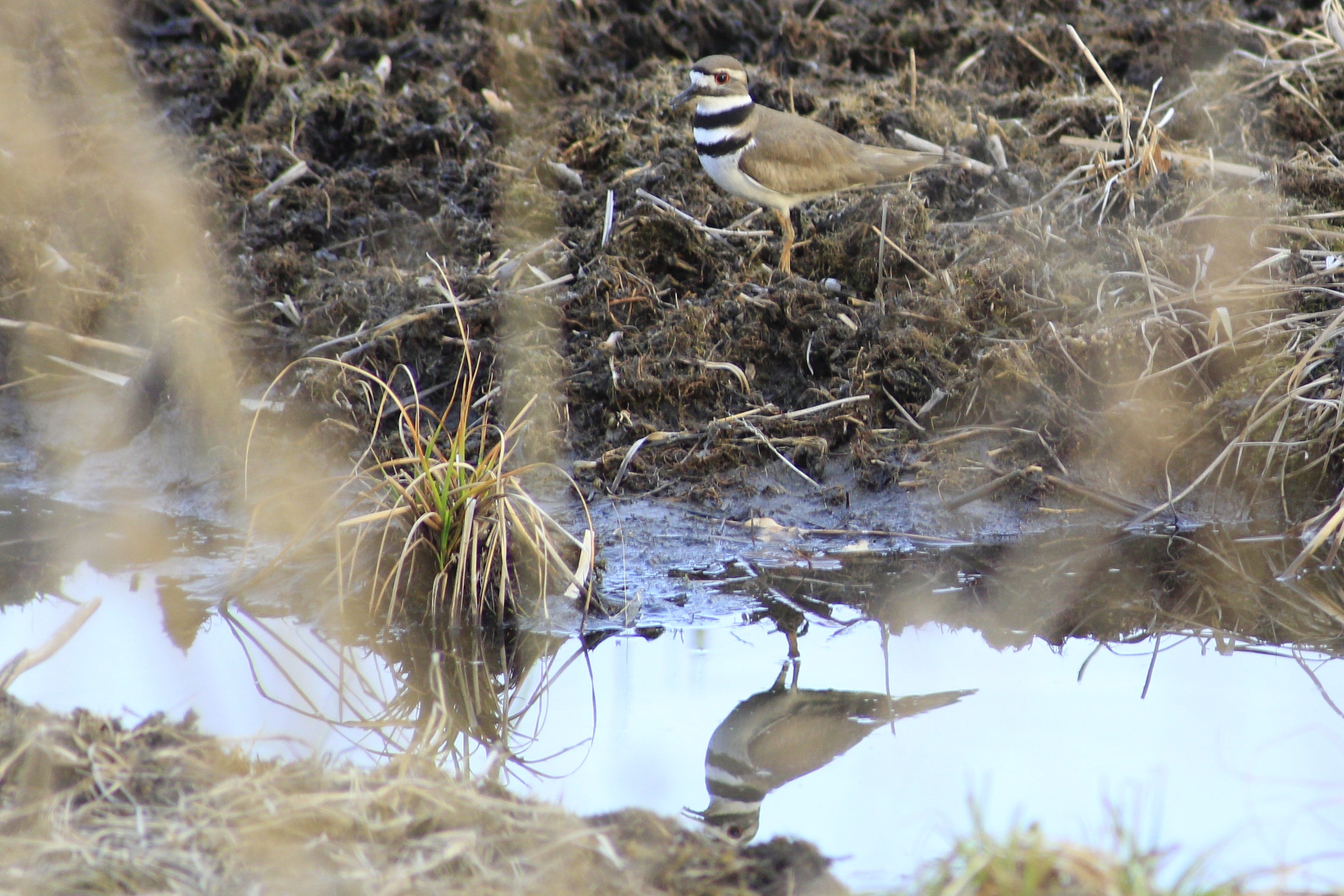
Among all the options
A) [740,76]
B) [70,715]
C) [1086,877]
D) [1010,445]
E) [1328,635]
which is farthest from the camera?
[740,76]

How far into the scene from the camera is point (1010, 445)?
178 inches

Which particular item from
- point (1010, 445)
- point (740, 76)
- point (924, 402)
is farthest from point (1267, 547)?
point (740, 76)

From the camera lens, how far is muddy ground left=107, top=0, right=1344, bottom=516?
464 cm

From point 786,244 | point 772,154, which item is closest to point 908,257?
point 786,244

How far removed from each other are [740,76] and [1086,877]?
155 inches

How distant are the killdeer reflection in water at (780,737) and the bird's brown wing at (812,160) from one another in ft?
7.85

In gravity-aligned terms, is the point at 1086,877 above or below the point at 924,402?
above

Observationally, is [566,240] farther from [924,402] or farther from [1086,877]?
[1086,877]

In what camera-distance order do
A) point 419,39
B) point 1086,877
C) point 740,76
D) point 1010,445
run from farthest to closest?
1. point 419,39
2. point 740,76
3. point 1010,445
4. point 1086,877

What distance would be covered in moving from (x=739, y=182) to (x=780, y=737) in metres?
2.67

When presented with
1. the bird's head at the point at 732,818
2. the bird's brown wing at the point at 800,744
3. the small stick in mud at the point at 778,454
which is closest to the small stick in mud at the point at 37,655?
the bird's head at the point at 732,818

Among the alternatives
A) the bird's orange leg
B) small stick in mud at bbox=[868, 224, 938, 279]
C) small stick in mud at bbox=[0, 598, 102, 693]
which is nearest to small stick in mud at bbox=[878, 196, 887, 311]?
small stick in mud at bbox=[868, 224, 938, 279]

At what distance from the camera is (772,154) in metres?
5.05

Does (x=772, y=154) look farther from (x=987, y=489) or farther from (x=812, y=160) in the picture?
(x=987, y=489)
